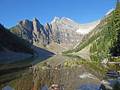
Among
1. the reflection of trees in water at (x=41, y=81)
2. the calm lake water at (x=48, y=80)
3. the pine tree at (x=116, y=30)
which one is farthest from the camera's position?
A: the pine tree at (x=116, y=30)

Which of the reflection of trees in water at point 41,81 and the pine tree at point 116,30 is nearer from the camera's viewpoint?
the reflection of trees in water at point 41,81

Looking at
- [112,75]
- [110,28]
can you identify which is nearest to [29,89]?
[112,75]

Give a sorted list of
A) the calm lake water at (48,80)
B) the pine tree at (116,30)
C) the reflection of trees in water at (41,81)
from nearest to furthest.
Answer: the reflection of trees in water at (41,81) → the calm lake water at (48,80) → the pine tree at (116,30)

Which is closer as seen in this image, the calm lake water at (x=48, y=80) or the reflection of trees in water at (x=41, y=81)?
the reflection of trees in water at (x=41, y=81)

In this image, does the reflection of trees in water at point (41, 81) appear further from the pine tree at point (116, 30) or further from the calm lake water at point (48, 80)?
the pine tree at point (116, 30)

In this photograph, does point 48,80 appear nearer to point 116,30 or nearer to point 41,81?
point 41,81

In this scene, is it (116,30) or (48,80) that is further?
(116,30)

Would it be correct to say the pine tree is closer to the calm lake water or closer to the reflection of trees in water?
the calm lake water

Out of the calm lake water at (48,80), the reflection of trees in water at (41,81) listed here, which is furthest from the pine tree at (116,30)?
the reflection of trees in water at (41,81)

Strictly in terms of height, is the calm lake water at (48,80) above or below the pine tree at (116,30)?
below

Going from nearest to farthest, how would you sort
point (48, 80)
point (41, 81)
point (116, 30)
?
1. point (41, 81)
2. point (48, 80)
3. point (116, 30)

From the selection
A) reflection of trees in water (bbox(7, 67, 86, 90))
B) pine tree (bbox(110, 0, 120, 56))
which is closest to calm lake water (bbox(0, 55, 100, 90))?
reflection of trees in water (bbox(7, 67, 86, 90))

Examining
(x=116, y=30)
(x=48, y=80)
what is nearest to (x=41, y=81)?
(x=48, y=80)

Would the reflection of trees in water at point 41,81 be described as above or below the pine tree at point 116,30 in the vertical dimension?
below
